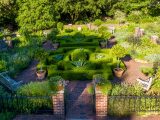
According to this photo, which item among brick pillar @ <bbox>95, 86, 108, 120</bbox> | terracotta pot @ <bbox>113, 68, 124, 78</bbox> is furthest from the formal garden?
brick pillar @ <bbox>95, 86, 108, 120</bbox>

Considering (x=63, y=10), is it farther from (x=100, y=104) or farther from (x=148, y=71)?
(x=100, y=104)

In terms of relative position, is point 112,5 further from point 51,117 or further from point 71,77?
A: point 51,117

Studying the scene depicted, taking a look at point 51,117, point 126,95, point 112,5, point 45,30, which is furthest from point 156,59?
point 112,5

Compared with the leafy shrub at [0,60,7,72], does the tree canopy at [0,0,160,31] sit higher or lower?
higher

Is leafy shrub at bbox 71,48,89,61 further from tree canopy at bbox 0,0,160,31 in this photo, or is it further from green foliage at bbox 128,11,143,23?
green foliage at bbox 128,11,143,23

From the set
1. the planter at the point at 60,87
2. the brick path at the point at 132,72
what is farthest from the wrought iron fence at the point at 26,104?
the brick path at the point at 132,72
